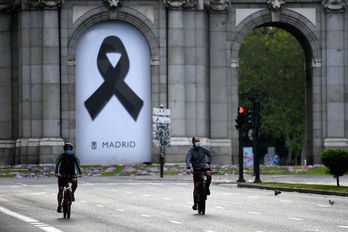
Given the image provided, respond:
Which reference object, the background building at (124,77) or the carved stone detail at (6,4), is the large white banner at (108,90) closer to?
the background building at (124,77)

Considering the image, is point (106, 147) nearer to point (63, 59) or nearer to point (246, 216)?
point (63, 59)

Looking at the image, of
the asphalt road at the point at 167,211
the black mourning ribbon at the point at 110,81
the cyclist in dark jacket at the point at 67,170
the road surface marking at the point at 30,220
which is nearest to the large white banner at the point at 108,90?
the black mourning ribbon at the point at 110,81

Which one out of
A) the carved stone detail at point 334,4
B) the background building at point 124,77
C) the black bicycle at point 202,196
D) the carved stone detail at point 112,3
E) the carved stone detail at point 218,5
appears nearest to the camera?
the black bicycle at point 202,196

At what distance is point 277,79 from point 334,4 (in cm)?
4100

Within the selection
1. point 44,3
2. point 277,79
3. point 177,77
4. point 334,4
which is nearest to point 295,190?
point 177,77

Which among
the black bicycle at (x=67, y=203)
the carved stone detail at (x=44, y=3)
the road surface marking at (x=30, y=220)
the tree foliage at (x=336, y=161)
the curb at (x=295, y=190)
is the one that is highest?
the carved stone detail at (x=44, y=3)

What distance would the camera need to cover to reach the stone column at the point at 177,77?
66812 mm

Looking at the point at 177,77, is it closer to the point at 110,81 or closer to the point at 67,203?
the point at 110,81

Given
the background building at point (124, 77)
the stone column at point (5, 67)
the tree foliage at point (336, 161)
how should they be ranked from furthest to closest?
the stone column at point (5, 67), the background building at point (124, 77), the tree foliage at point (336, 161)

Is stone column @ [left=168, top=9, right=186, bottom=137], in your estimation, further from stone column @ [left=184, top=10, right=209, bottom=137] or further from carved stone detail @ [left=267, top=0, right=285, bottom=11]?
carved stone detail @ [left=267, top=0, right=285, bottom=11]

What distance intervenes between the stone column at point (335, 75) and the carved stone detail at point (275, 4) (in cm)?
270

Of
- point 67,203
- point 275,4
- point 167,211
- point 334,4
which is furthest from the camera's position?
point 275,4

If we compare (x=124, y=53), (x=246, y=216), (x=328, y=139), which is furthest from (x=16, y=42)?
(x=246, y=216)

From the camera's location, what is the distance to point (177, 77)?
66875mm
